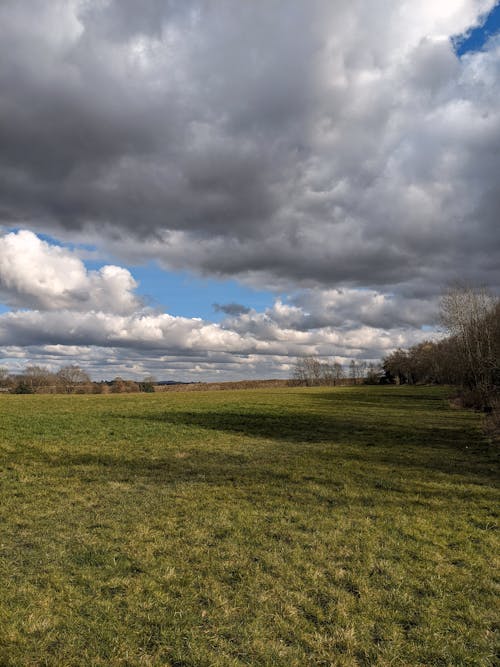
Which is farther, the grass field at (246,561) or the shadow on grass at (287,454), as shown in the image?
the shadow on grass at (287,454)

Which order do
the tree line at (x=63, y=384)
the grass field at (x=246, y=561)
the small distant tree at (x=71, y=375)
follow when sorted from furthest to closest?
the small distant tree at (x=71, y=375) → the tree line at (x=63, y=384) → the grass field at (x=246, y=561)

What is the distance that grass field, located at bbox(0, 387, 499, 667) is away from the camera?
5242 mm

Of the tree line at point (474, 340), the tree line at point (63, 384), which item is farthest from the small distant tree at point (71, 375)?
the tree line at point (474, 340)

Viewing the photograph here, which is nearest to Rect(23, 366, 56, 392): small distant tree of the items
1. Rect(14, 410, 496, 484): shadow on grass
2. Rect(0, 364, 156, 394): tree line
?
Rect(0, 364, 156, 394): tree line

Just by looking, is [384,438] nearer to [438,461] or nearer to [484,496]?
[438,461]

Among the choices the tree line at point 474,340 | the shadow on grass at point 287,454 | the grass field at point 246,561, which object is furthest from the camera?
the tree line at point 474,340

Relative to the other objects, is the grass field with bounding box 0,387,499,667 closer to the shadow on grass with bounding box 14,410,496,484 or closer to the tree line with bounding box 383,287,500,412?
the shadow on grass with bounding box 14,410,496,484

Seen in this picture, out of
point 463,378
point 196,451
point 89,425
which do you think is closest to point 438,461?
point 196,451

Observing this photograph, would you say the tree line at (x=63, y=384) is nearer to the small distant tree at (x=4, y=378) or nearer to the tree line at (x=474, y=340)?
the small distant tree at (x=4, y=378)

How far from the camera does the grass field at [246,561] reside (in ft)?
17.2

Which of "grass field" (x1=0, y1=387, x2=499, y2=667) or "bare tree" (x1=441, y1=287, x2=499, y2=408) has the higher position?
"bare tree" (x1=441, y1=287, x2=499, y2=408)

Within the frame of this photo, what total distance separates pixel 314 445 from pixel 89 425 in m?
15.0

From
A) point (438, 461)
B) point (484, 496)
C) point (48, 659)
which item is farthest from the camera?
point (438, 461)

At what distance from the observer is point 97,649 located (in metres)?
5.10
